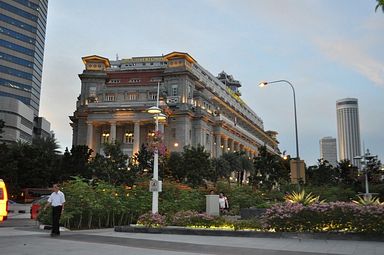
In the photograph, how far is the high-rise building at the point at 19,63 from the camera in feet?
351

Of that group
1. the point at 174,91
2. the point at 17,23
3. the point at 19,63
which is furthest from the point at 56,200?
the point at 17,23

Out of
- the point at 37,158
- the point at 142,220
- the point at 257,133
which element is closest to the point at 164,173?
the point at 37,158

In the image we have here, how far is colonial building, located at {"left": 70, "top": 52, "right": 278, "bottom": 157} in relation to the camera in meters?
96.4

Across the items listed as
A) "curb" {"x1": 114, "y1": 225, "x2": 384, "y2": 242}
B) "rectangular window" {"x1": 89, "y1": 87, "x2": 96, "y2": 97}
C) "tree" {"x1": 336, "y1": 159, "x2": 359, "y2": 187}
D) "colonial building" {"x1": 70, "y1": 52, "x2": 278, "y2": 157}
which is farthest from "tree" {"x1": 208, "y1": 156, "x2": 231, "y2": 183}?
"curb" {"x1": 114, "y1": 225, "x2": 384, "y2": 242}

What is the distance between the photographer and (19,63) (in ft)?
385

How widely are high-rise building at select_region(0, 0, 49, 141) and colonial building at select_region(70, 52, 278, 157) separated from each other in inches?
579

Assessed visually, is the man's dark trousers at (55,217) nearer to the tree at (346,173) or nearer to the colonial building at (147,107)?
the tree at (346,173)

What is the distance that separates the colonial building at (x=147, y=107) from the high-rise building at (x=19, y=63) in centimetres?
1471

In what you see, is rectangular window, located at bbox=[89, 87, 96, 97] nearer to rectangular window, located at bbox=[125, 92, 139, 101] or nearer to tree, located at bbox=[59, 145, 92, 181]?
rectangular window, located at bbox=[125, 92, 139, 101]

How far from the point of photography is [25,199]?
60.9 m

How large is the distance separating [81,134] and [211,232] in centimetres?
9138

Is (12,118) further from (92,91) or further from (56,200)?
(56,200)

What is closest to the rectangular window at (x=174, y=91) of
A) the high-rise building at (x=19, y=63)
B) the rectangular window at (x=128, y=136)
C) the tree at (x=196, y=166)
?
the rectangular window at (x=128, y=136)

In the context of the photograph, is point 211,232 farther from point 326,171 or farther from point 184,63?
point 184,63
